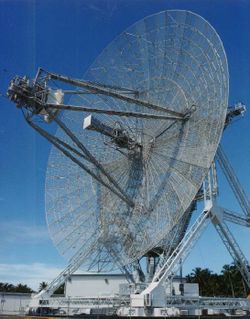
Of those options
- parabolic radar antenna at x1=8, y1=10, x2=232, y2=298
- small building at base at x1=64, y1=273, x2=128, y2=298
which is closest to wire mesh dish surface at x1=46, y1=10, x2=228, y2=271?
parabolic radar antenna at x1=8, y1=10, x2=232, y2=298

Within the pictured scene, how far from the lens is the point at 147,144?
45.4 metres

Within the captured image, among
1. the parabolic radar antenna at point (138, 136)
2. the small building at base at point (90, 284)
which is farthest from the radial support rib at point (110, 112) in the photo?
the small building at base at point (90, 284)

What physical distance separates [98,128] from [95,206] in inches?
444

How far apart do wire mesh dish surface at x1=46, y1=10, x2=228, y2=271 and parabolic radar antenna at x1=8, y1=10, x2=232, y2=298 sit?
4.0 inches

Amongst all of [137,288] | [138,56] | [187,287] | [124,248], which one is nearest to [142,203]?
[124,248]

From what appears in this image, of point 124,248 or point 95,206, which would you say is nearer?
point 124,248

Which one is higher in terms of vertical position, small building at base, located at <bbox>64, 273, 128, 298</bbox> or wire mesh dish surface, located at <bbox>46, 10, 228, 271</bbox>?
wire mesh dish surface, located at <bbox>46, 10, 228, 271</bbox>

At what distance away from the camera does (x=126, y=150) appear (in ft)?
153

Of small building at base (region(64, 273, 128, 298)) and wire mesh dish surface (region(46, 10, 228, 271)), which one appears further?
small building at base (region(64, 273, 128, 298))

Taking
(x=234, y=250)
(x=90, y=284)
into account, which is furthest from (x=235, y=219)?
(x=90, y=284)

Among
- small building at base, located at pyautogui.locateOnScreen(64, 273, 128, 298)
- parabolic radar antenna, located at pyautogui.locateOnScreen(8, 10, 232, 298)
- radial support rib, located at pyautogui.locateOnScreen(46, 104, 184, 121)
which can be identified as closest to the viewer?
radial support rib, located at pyautogui.locateOnScreen(46, 104, 184, 121)

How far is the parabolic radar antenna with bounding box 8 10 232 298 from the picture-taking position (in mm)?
37469

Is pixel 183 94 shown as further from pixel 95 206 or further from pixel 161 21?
pixel 95 206

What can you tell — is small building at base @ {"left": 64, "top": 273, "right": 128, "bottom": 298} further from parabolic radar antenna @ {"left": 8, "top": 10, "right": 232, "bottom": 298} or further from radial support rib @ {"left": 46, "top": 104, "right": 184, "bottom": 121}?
radial support rib @ {"left": 46, "top": 104, "right": 184, "bottom": 121}
